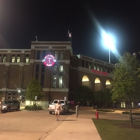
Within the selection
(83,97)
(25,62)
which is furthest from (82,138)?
(25,62)

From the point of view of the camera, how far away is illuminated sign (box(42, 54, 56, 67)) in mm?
58344

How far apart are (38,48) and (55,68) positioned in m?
8.81

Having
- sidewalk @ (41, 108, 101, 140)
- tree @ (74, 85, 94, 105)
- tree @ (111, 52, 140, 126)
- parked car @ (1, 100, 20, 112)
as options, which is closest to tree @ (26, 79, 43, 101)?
parked car @ (1, 100, 20, 112)

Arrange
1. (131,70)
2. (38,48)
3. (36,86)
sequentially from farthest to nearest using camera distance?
(38,48)
(36,86)
(131,70)

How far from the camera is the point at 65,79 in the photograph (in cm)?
5872

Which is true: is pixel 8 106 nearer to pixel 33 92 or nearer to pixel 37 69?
pixel 33 92

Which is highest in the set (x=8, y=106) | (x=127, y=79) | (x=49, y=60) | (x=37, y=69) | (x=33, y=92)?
(x=49, y=60)

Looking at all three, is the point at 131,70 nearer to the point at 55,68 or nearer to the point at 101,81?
the point at 55,68

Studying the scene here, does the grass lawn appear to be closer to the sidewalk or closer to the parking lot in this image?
the sidewalk

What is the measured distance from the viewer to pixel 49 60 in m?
58.6

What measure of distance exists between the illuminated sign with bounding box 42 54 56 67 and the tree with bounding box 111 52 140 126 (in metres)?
43.4

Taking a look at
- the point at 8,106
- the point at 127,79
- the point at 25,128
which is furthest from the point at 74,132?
the point at 8,106

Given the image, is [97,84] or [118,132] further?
[97,84]

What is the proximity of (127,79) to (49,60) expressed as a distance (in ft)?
148
